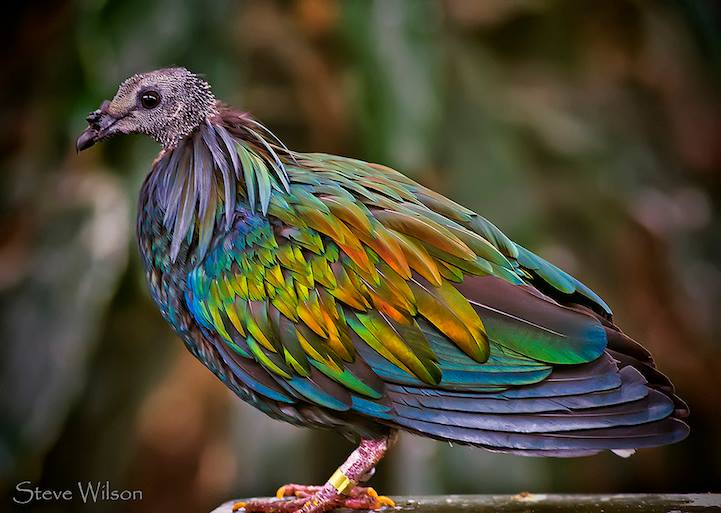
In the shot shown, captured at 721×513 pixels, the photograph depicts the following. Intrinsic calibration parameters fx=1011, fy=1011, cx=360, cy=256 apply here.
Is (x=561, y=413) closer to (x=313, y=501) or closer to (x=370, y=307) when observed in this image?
(x=370, y=307)

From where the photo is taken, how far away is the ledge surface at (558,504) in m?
2.43

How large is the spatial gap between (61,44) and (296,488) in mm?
2790

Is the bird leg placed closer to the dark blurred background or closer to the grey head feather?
the grey head feather

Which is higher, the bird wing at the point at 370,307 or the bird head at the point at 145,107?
the bird head at the point at 145,107

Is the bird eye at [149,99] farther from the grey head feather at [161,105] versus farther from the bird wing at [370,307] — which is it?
the bird wing at [370,307]

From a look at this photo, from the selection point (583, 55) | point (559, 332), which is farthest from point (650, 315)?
point (559, 332)

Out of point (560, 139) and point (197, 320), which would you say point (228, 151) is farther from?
point (560, 139)

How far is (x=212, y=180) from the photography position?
2.24 metres

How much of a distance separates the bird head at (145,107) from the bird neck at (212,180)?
0.07 metres

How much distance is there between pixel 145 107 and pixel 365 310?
70 cm

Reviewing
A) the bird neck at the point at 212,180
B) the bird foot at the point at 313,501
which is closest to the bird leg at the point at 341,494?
the bird foot at the point at 313,501

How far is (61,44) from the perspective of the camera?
14.7 feet
